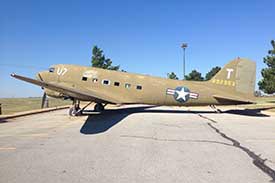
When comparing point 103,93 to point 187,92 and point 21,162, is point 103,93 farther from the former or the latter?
point 21,162

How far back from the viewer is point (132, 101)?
2056 cm

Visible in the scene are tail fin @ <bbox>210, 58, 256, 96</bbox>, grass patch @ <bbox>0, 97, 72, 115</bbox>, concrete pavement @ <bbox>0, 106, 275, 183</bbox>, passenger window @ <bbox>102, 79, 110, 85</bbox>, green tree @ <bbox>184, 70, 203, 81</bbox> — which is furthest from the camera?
green tree @ <bbox>184, 70, 203, 81</bbox>

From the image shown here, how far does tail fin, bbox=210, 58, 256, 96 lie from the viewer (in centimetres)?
1964

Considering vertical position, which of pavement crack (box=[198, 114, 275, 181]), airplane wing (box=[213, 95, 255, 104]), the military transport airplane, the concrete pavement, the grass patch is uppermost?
the military transport airplane

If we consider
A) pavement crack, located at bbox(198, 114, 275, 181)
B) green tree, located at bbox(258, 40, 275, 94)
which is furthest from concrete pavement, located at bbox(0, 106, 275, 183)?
green tree, located at bbox(258, 40, 275, 94)

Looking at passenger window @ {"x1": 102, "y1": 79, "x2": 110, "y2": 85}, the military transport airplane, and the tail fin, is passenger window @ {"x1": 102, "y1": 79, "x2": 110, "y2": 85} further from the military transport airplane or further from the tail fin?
the tail fin

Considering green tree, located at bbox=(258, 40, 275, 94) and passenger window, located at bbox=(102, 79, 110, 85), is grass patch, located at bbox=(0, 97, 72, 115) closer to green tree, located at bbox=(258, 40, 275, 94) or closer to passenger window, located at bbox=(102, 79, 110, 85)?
passenger window, located at bbox=(102, 79, 110, 85)

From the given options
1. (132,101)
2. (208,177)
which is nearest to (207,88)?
(132,101)

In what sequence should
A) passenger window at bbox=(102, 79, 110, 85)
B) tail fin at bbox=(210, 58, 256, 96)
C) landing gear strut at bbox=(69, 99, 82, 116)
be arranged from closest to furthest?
landing gear strut at bbox=(69, 99, 82, 116) < tail fin at bbox=(210, 58, 256, 96) < passenger window at bbox=(102, 79, 110, 85)

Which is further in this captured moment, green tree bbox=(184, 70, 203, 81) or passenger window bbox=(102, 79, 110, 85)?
green tree bbox=(184, 70, 203, 81)

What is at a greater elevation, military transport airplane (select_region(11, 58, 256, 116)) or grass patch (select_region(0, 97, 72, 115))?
military transport airplane (select_region(11, 58, 256, 116))

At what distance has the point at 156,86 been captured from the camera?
20.4m

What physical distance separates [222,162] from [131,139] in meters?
4.10

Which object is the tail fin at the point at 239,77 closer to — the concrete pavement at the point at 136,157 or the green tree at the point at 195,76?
the concrete pavement at the point at 136,157
